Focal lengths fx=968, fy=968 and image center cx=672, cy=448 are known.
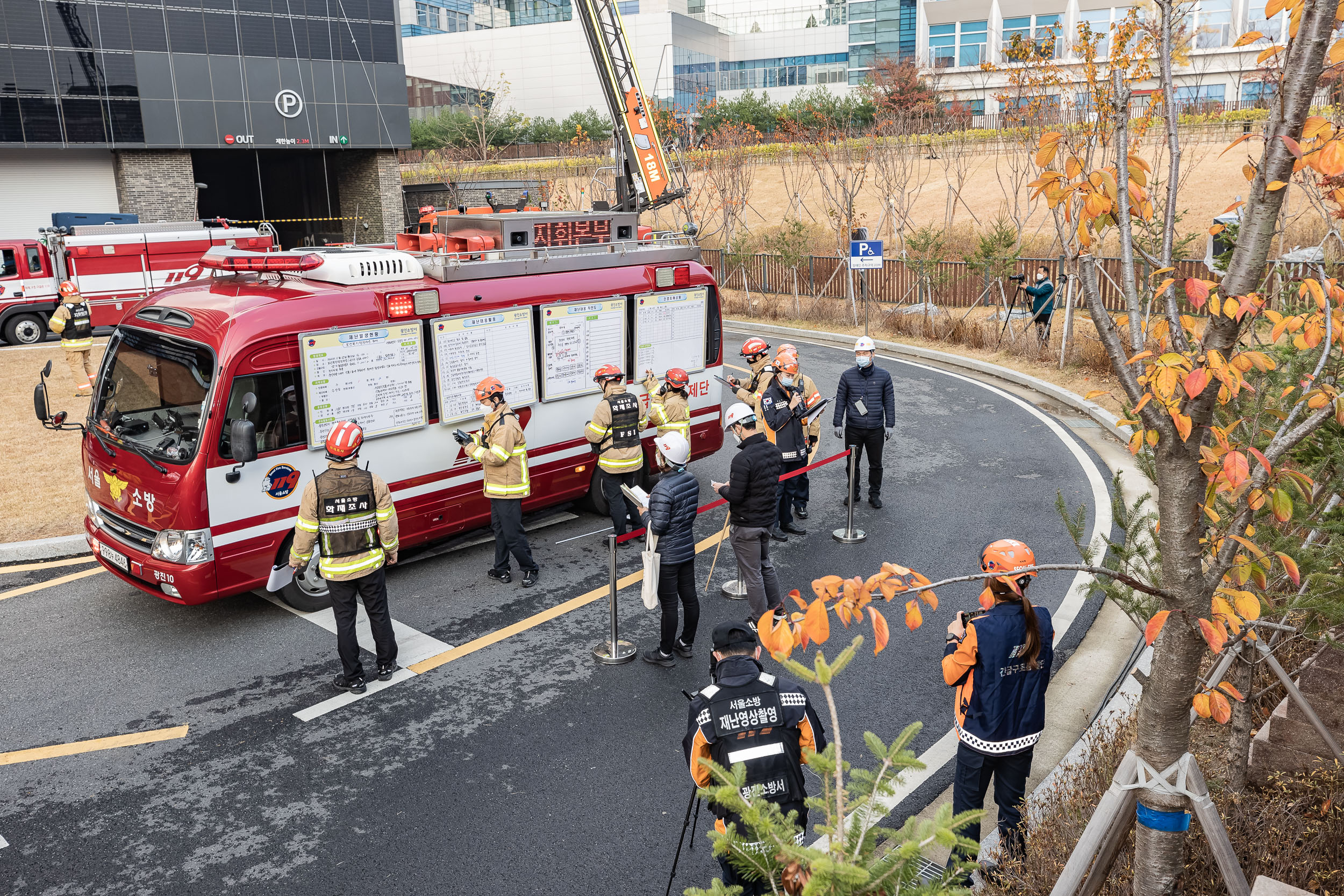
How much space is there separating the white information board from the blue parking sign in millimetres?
8413

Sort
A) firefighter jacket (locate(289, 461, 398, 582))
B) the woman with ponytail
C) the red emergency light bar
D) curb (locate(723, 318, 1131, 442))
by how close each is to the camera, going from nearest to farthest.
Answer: the woman with ponytail
firefighter jacket (locate(289, 461, 398, 582))
the red emergency light bar
curb (locate(723, 318, 1131, 442))

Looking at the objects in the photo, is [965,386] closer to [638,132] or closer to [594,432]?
[638,132]

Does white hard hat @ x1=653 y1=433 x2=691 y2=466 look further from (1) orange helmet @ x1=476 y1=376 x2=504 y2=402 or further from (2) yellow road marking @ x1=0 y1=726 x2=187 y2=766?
(2) yellow road marking @ x1=0 y1=726 x2=187 y2=766

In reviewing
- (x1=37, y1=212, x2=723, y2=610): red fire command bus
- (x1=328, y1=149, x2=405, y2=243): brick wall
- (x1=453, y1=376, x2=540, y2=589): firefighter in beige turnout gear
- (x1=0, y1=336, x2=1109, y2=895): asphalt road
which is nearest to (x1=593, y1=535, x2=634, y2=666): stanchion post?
(x1=0, y1=336, x2=1109, y2=895): asphalt road

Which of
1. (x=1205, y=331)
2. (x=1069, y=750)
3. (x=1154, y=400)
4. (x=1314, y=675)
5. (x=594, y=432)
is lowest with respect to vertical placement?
(x=1069, y=750)

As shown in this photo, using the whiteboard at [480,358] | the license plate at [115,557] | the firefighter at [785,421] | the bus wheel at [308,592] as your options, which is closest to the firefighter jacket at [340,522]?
the bus wheel at [308,592]

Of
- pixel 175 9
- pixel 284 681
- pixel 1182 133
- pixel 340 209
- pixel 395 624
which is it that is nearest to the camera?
pixel 284 681

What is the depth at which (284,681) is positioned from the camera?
7.34m

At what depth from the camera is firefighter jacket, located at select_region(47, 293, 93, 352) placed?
54.0 feet

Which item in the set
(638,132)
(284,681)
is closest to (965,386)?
(638,132)

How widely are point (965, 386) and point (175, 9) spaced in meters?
30.3

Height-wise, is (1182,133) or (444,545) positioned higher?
(1182,133)

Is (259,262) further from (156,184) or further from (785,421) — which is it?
(156,184)

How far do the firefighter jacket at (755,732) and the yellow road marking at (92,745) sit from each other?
14.0ft
